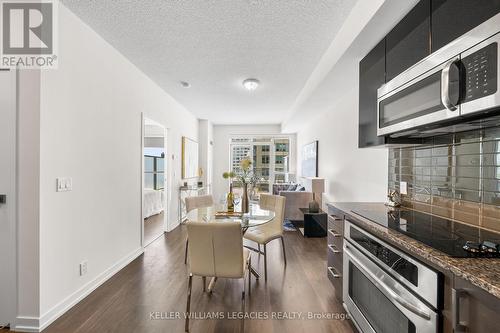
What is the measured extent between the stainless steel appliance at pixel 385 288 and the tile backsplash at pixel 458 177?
25.5 inches

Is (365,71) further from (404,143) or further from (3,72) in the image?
(3,72)

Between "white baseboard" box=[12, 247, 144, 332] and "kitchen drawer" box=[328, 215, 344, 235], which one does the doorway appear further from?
"kitchen drawer" box=[328, 215, 344, 235]

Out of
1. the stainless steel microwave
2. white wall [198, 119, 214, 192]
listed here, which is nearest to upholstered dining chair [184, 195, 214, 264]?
the stainless steel microwave

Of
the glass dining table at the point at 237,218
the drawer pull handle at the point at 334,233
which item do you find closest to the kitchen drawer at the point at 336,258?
the drawer pull handle at the point at 334,233

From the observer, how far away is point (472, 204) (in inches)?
58.5

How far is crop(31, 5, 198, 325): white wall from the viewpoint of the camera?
1.90 m

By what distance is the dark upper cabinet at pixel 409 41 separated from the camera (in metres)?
1.44

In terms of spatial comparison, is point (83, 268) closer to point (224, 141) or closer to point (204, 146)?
point (204, 146)

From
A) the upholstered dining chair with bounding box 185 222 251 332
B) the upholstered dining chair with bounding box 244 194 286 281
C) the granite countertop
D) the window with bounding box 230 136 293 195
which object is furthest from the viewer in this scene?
the window with bounding box 230 136 293 195

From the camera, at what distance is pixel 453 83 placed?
1110 mm

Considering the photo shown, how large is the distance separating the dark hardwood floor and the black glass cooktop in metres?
0.97

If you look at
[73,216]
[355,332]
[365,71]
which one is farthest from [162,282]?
[365,71]

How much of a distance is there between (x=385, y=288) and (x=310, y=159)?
15.4 ft

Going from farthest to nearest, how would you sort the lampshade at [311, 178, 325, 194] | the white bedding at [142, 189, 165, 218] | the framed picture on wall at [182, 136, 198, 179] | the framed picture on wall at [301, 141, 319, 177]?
the white bedding at [142, 189, 165, 218] < the framed picture on wall at [301, 141, 319, 177] < the framed picture on wall at [182, 136, 198, 179] < the lampshade at [311, 178, 325, 194]
